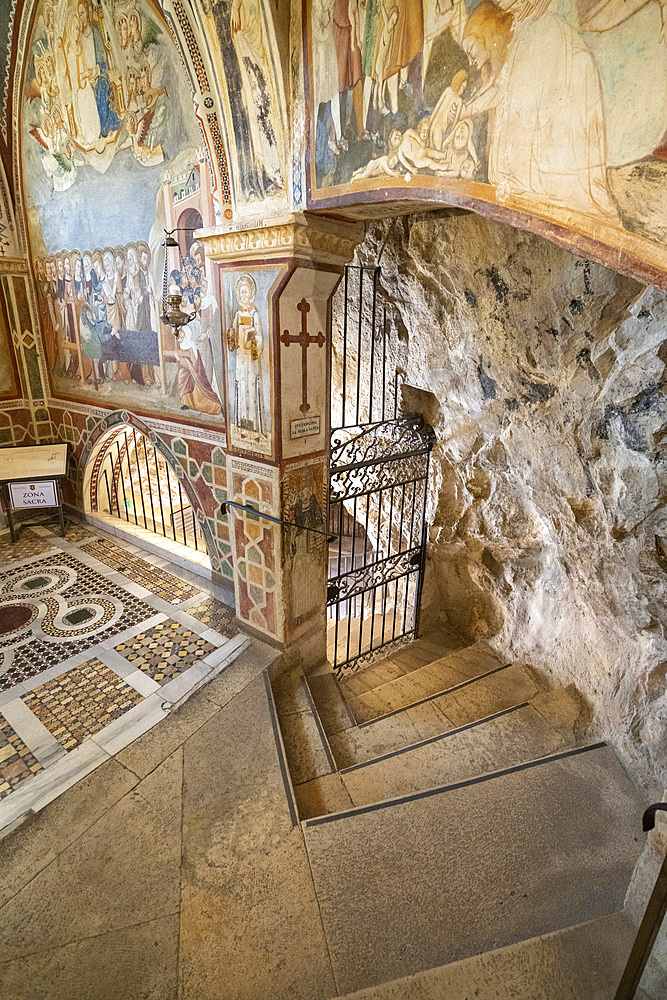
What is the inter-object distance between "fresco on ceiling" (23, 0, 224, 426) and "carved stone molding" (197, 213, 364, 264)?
2.26 feet

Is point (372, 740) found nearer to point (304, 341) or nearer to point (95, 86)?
point (304, 341)

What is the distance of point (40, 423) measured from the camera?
313 inches

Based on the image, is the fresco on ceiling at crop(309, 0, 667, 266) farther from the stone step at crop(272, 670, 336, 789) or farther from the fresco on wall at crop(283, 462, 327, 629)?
the stone step at crop(272, 670, 336, 789)

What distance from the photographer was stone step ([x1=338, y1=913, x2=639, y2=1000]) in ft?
7.84

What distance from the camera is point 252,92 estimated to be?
12.2 feet

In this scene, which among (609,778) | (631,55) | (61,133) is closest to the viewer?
(631,55)

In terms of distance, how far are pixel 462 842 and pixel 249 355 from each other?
415cm

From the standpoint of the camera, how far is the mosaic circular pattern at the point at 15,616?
5.33 meters

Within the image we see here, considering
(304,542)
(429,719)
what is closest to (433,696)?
(429,719)

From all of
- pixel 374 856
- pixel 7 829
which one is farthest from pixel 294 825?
pixel 7 829

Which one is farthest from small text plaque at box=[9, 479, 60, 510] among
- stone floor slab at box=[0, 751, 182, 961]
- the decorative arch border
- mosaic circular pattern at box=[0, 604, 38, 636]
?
stone floor slab at box=[0, 751, 182, 961]

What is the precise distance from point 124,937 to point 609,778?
12.0ft

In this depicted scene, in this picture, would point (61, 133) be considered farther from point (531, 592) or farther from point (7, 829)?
point (531, 592)

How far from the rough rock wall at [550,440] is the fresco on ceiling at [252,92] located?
5.82 ft
